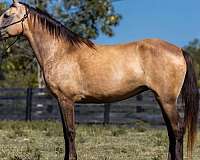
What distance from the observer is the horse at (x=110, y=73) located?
662 cm

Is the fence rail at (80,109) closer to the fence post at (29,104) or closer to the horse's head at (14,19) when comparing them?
the fence post at (29,104)

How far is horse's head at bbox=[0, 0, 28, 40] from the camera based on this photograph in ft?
23.0

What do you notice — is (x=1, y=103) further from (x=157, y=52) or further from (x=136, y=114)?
(x=157, y=52)

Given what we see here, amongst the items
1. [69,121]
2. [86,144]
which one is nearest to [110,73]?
[69,121]

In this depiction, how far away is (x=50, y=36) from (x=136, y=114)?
8854 millimetres

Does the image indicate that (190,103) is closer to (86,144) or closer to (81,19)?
(86,144)

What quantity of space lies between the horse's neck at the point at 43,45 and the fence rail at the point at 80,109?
28.3 feet

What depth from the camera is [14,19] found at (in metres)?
7.01

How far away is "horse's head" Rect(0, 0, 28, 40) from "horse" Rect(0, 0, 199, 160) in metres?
0.01

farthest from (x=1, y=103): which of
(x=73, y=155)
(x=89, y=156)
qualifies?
(x=73, y=155)

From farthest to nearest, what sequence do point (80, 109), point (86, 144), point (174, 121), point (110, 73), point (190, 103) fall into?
point (80, 109) → point (86, 144) → point (190, 103) → point (110, 73) → point (174, 121)

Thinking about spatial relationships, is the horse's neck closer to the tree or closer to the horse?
the horse

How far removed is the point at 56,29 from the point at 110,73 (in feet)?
3.44

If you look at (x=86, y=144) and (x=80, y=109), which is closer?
(x=86, y=144)
